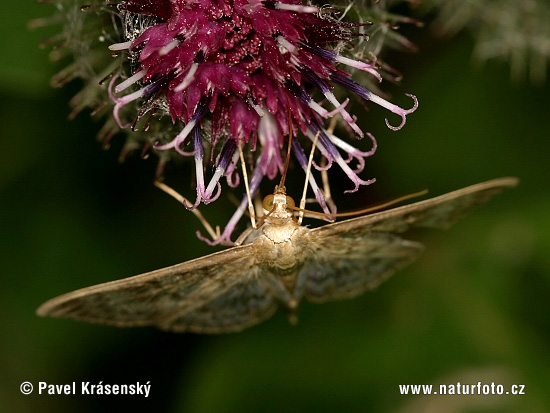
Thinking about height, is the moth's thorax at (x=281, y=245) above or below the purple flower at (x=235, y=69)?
below

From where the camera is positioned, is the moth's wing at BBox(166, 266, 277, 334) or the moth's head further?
the moth's wing at BBox(166, 266, 277, 334)

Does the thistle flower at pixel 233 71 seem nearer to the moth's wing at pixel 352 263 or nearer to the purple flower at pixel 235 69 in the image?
the purple flower at pixel 235 69

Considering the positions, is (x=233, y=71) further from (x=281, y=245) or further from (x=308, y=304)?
(x=308, y=304)

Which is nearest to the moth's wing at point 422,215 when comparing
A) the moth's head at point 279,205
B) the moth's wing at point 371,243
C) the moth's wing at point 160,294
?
the moth's wing at point 371,243

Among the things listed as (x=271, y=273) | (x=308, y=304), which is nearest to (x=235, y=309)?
(x=271, y=273)

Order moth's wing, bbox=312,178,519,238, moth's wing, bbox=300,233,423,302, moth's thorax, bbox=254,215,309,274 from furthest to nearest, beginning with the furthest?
moth's wing, bbox=300,233,423,302, moth's thorax, bbox=254,215,309,274, moth's wing, bbox=312,178,519,238

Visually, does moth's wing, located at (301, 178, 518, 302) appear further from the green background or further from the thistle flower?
the green background

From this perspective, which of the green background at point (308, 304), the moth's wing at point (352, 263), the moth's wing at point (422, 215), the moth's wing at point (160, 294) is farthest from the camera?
the green background at point (308, 304)

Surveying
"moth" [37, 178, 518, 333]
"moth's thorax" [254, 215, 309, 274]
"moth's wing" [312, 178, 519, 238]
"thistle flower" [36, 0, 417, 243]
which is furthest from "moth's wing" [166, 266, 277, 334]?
"thistle flower" [36, 0, 417, 243]
